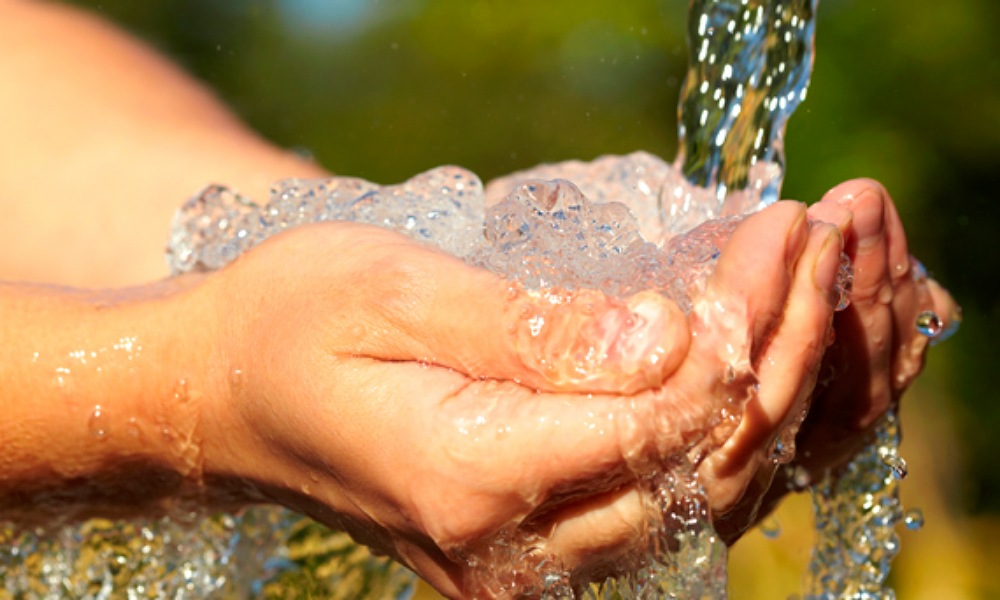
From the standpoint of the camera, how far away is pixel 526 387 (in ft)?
2.30

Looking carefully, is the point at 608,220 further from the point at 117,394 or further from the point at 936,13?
the point at 936,13

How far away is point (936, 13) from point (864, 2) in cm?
20

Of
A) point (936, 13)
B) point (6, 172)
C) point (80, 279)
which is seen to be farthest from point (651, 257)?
point (936, 13)

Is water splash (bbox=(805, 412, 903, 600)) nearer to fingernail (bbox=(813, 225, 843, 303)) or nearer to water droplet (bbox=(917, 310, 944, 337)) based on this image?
water droplet (bbox=(917, 310, 944, 337))

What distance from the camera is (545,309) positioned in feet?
2.26

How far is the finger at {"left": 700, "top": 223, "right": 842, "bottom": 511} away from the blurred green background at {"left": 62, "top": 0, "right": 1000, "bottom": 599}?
49.8 inches

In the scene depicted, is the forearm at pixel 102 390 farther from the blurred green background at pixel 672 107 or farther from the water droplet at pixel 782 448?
the blurred green background at pixel 672 107

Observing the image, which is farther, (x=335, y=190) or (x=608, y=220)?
(x=335, y=190)

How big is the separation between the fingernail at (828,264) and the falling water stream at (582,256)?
67 mm

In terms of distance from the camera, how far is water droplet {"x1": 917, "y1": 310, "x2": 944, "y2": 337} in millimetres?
978

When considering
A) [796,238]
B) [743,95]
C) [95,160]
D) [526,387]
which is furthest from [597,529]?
[95,160]

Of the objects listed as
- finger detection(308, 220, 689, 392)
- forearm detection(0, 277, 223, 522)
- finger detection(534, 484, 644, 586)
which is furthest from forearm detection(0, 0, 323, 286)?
finger detection(534, 484, 644, 586)

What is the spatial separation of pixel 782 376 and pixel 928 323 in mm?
326

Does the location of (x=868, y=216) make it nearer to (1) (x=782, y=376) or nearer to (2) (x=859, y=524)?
(1) (x=782, y=376)
